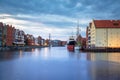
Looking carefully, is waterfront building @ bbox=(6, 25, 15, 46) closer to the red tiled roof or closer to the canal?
the red tiled roof

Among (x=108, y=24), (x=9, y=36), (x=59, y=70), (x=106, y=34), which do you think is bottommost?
(x=59, y=70)

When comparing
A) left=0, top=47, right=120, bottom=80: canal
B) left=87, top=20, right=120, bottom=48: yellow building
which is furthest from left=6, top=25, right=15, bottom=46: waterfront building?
left=0, top=47, right=120, bottom=80: canal

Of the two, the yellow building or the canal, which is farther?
the yellow building

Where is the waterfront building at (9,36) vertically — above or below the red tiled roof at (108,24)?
below

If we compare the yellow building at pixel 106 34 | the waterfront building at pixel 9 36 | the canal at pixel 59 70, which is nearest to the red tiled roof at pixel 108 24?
the yellow building at pixel 106 34

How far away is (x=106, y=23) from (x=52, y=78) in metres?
100

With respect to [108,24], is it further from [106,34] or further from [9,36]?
[9,36]

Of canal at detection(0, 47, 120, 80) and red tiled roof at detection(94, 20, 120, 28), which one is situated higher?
red tiled roof at detection(94, 20, 120, 28)

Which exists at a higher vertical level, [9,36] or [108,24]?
[108,24]

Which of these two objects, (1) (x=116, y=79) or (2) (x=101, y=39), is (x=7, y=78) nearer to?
(1) (x=116, y=79)

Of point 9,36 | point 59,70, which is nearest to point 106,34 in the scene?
point 9,36

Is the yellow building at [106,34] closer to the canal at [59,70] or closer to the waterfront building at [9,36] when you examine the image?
the waterfront building at [9,36]

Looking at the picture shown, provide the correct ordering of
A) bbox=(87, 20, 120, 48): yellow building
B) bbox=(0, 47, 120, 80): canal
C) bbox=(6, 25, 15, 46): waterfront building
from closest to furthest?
1. bbox=(0, 47, 120, 80): canal
2. bbox=(87, 20, 120, 48): yellow building
3. bbox=(6, 25, 15, 46): waterfront building

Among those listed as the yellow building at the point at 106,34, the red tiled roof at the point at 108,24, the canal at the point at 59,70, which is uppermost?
the red tiled roof at the point at 108,24
